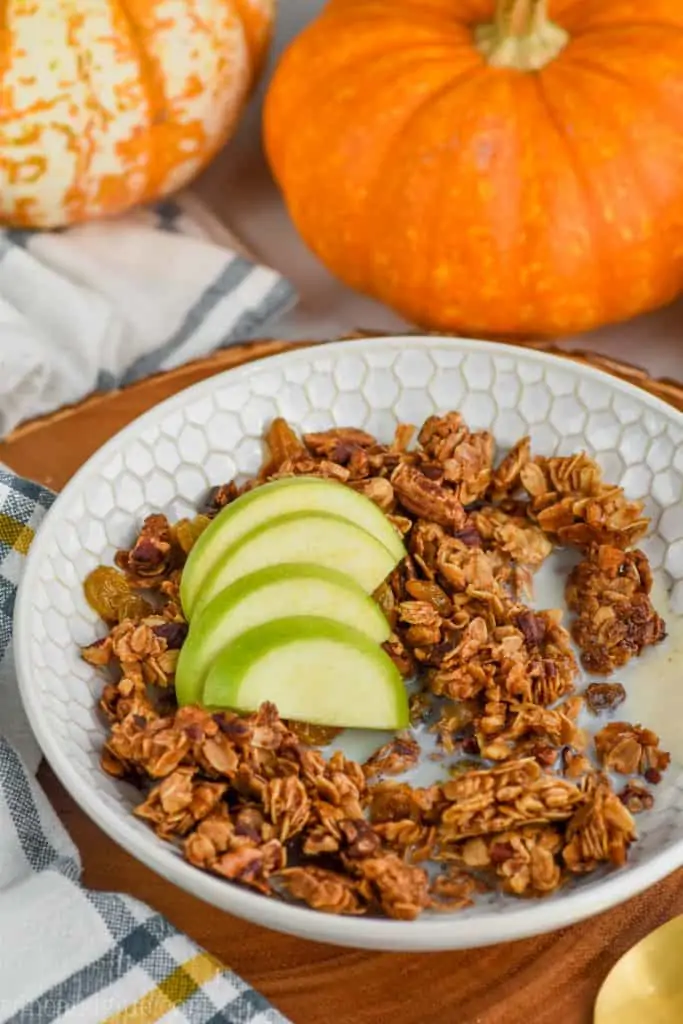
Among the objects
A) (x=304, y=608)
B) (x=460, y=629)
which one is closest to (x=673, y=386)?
(x=460, y=629)

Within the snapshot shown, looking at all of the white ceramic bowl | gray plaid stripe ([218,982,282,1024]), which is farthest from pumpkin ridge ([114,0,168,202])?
gray plaid stripe ([218,982,282,1024])

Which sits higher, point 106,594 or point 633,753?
point 106,594

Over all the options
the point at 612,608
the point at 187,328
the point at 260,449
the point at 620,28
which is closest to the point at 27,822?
the point at 260,449

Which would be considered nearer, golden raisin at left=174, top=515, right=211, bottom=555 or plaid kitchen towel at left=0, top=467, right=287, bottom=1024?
plaid kitchen towel at left=0, top=467, right=287, bottom=1024

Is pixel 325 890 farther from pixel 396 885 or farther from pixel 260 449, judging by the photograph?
pixel 260 449

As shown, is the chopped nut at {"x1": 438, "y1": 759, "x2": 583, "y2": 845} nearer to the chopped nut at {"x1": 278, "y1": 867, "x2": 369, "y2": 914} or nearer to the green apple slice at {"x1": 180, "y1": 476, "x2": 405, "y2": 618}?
the chopped nut at {"x1": 278, "y1": 867, "x2": 369, "y2": 914}

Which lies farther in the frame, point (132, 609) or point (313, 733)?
point (132, 609)
